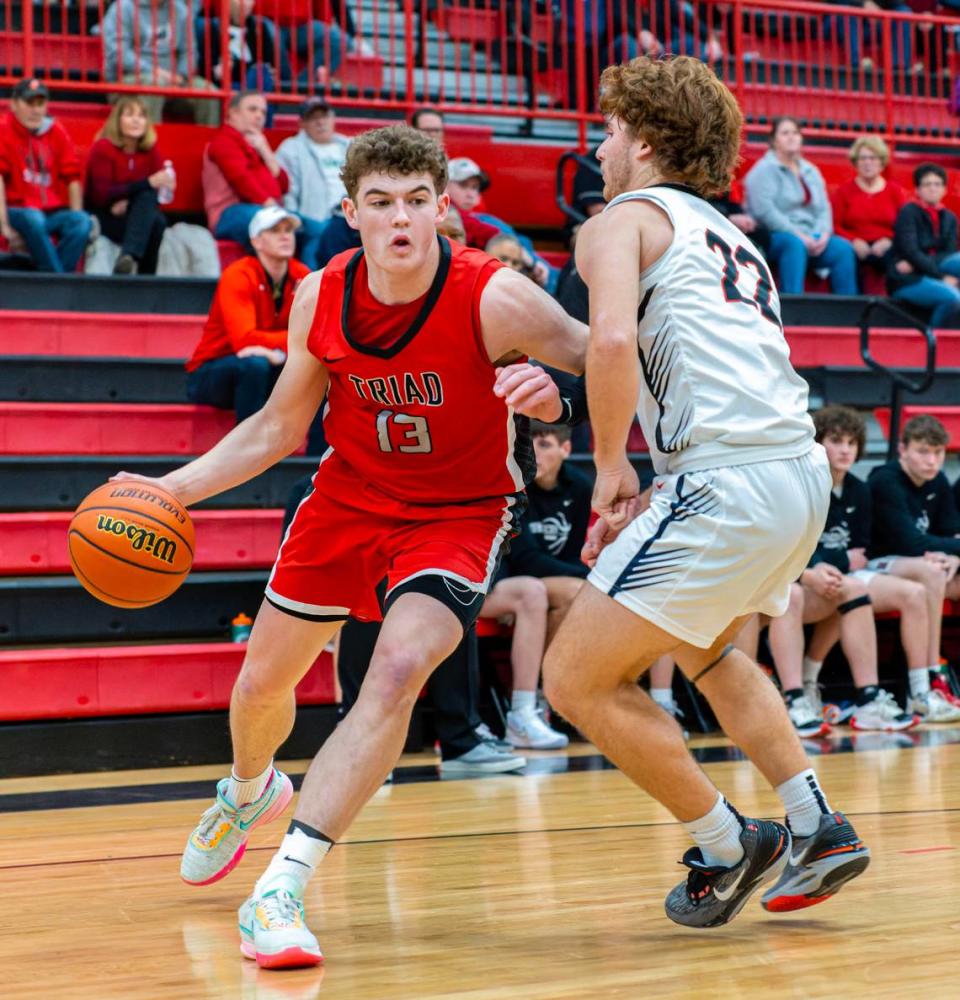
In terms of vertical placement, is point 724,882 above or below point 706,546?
below

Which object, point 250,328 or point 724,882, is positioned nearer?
point 724,882

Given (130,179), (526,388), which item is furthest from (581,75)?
(526,388)

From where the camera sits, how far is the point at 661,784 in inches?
130

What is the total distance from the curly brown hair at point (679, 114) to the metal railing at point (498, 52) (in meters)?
6.80

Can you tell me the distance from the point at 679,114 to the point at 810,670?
186 inches

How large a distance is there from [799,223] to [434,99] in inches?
110

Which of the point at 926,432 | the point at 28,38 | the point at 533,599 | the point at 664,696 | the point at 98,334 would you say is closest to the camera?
the point at 533,599

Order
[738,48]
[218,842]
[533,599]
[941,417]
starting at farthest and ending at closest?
[738,48], [941,417], [533,599], [218,842]

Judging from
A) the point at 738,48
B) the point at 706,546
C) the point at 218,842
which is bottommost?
the point at 218,842

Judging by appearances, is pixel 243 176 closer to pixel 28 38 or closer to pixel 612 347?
pixel 28 38

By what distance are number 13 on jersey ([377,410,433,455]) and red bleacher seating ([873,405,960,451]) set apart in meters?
6.36

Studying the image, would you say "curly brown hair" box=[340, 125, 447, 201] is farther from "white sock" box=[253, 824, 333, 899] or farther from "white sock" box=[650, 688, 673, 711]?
"white sock" box=[650, 688, 673, 711]

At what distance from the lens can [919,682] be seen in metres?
7.52

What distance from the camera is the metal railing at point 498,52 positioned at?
9750mm
